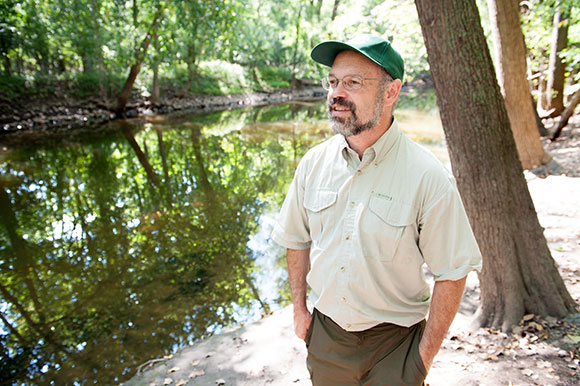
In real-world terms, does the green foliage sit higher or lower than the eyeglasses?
higher

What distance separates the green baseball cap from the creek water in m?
4.03

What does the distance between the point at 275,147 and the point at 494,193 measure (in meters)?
12.2

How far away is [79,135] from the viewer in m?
18.5

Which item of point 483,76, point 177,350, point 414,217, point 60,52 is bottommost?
point 177,350

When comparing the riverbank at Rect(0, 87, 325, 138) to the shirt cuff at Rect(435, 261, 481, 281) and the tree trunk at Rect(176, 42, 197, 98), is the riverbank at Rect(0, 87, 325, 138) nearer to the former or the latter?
the tree trunk at Rect(176, 42, 197, 98)

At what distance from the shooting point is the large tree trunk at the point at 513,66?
7914 millimetres

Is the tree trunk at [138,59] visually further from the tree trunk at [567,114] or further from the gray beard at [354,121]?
the gray beard at [354,121]

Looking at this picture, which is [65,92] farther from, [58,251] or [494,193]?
[494,193]

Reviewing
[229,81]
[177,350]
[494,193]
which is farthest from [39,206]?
[229,81]

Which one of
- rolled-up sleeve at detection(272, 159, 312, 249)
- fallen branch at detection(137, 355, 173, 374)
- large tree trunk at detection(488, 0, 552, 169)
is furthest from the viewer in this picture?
large tree trunk at detection(488, 0, 552, 169)

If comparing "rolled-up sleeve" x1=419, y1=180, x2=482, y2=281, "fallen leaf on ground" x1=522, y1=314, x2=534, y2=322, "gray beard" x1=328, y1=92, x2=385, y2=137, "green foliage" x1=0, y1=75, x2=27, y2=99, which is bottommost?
"fallen leaf on ground" x1=522, y1=314, x2=534, y2=322

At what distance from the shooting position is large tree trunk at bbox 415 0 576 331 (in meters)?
3.37

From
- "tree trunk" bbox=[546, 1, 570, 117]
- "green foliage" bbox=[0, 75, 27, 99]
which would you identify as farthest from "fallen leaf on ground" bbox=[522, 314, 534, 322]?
"green foliage" bbox=[0, 75, 27, 99]

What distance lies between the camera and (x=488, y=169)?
3.50 meters
